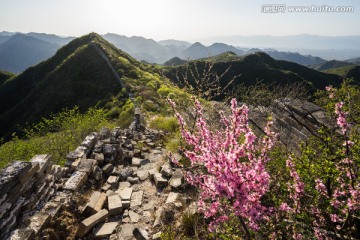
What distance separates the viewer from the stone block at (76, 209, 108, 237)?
6.40 metres

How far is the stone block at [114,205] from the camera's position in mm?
7336

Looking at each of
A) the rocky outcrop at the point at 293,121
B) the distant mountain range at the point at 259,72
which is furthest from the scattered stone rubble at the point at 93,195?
the distant mountain range at the point at 259,72

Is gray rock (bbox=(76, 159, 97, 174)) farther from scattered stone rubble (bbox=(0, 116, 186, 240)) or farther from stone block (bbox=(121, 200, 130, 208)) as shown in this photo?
stone block (bbox=(121, 200, 130, 208))

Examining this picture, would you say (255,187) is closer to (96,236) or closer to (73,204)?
(96,236)

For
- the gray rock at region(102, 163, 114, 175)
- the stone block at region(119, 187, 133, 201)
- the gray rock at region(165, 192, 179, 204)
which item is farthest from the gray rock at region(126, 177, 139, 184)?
the gray rock at region(165, 192, 179, 204)

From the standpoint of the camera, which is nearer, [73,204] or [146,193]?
[73,204]

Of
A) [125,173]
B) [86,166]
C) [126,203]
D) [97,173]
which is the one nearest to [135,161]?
[125,173]

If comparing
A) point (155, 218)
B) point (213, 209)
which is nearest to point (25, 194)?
point (155, 218)

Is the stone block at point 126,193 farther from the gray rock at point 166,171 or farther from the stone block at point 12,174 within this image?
the stone block at point 12,174

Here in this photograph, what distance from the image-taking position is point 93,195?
779 centimetres

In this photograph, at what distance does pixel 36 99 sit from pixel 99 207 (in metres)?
48.0

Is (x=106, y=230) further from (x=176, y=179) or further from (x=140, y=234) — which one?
(x=176, y=179)

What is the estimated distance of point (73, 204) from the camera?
736 centimetres

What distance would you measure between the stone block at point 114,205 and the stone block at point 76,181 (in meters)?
1.16
